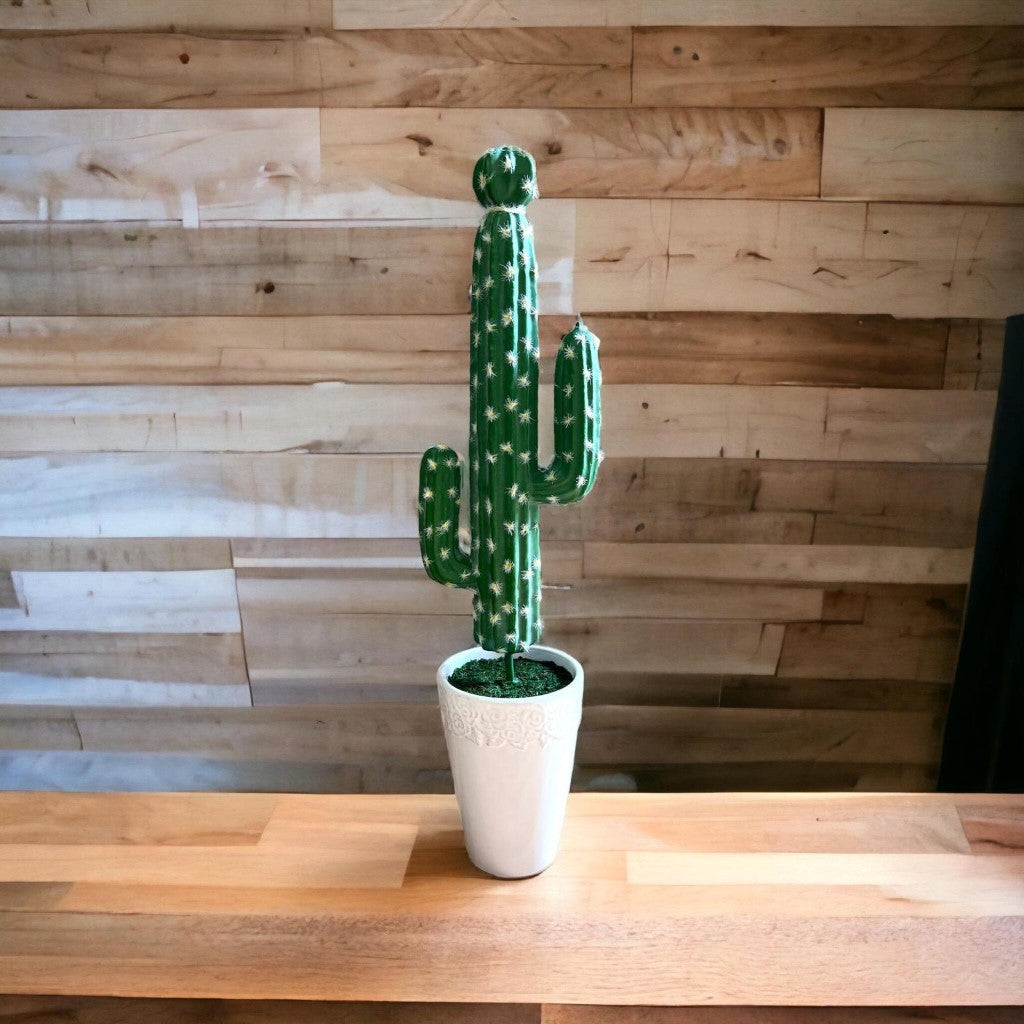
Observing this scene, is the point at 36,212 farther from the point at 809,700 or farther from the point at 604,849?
the point at 809,700

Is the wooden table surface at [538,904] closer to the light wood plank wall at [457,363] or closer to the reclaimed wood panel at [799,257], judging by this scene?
the light wood plank wall at [457,363]

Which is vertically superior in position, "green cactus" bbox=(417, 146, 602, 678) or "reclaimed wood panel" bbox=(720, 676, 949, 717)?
"green cactus" bbox=(417, 146, 602, 678)

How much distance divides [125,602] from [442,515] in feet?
2.16

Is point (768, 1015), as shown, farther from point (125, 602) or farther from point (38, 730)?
point (38, 730)

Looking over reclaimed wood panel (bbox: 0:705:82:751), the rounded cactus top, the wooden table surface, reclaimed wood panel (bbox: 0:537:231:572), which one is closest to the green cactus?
the rounded cactus top

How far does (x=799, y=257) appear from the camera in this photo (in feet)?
3.67

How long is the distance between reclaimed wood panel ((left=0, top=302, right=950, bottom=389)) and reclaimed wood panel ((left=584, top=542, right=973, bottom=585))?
25cm

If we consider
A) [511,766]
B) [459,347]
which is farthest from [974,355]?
[511,766]

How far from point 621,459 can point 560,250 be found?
305 millimetres

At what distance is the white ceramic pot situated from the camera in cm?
85

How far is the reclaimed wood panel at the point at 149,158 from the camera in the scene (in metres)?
1.10

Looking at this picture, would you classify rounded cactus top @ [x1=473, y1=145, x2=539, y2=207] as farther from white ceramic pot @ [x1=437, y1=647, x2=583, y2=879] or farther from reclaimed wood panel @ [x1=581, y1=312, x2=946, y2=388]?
white ceramic pot @ [x1=437, y1=647, x2=583, y2=879]

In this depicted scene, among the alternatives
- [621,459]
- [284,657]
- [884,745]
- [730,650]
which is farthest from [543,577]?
[884,745]

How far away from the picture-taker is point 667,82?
107 cm
